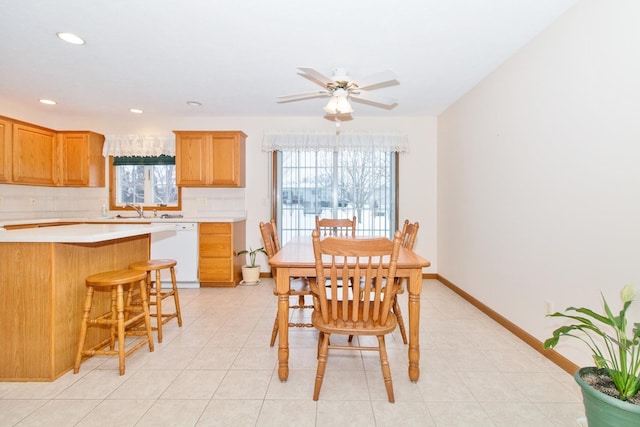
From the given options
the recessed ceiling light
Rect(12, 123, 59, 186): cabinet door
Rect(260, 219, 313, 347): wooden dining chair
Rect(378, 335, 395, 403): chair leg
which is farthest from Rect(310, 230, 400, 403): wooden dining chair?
Rect(12, 123, 59, 186): cabinet door

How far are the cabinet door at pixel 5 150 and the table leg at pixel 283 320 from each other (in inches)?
152

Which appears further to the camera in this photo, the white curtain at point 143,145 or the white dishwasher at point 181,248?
the white curtain at point 143,145

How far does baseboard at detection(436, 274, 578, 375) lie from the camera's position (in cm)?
201

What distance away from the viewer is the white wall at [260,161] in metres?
4.50

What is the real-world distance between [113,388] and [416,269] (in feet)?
6.24

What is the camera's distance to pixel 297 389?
1828 mm

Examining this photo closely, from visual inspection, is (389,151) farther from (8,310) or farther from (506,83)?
(8,310)

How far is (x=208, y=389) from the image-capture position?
183 centimetres

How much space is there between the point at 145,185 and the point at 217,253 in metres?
1.69

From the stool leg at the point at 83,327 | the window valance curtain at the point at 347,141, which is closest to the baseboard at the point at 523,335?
the window valance curtain at the point at 347,141

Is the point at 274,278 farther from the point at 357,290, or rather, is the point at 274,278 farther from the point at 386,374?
the point at 386,374

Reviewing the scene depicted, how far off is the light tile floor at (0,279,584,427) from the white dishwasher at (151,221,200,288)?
58.0 inches

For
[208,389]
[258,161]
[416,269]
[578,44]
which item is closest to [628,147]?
[578,44]

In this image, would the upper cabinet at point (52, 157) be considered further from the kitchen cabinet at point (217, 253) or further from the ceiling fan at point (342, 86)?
the ceiling fan at point (342, 86)
